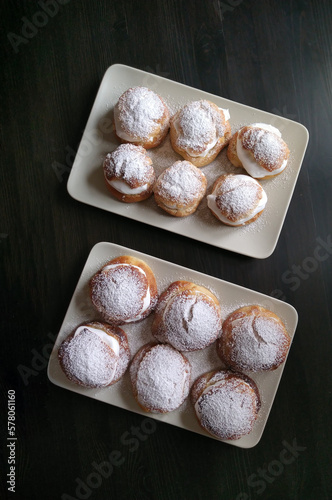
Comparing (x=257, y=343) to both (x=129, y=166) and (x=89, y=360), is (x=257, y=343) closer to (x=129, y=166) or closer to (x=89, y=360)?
(x=89, y=360)

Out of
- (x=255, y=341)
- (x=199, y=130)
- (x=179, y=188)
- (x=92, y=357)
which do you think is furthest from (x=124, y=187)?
(x=255, y=341)

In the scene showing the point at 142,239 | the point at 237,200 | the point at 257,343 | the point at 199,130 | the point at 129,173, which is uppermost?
the point at 199,130

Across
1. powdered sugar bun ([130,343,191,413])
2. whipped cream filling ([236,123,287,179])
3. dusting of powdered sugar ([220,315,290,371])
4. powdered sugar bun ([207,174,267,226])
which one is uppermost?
whipped cream filling ([236,123,287,179])

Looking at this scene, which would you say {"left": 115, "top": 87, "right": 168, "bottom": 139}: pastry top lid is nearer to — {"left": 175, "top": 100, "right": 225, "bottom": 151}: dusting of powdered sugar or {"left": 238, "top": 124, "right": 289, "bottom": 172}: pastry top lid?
{"left": 175, "top": 100, "right": 225, "bottom": 151}: dusting of powdered sugar

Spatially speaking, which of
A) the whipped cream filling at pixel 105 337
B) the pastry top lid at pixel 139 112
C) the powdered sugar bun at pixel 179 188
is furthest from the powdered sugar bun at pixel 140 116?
the whipped cream filling at pixel 105 337

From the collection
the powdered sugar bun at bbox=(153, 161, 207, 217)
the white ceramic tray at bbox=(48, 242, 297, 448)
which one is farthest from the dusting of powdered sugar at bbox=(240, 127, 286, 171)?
the white ceramic tray at bbox=(48, 242, 297, 448)

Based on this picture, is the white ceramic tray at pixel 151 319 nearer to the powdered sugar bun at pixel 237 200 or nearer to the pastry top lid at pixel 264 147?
the powdered sugar bun at pixel 237 200
